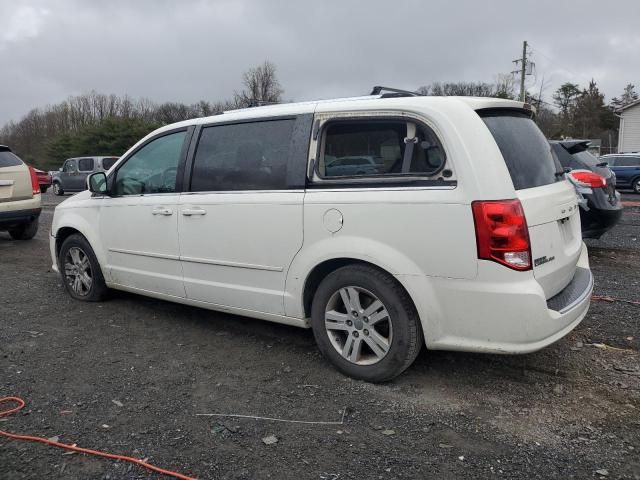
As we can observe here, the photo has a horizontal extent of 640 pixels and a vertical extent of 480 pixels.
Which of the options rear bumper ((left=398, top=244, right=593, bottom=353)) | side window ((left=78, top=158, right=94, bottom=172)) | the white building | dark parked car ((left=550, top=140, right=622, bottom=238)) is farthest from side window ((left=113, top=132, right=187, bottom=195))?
the white building

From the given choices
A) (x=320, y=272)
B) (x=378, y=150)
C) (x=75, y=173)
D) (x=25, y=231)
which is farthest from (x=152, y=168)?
(x=75, y=173)

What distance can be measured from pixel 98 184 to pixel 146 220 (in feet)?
2.50

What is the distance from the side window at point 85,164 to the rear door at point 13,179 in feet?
55.0

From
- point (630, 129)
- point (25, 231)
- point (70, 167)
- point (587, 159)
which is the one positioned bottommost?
point (25, 231)

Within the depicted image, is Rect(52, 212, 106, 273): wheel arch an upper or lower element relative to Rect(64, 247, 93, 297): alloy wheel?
upper

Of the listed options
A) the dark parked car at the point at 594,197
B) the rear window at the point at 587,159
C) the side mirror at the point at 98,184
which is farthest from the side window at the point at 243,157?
the rear window at the point at 587,159

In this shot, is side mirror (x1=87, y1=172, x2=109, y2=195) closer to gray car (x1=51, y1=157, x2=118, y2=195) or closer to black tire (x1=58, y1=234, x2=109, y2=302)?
black tire (x1=58, y1=234, x2=109, y2=302)

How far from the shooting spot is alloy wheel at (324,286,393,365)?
136 inches

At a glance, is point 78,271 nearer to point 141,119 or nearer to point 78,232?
point 78,232

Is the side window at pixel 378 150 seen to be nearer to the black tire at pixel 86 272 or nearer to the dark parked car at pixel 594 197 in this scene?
the black tire at pixel 86 272

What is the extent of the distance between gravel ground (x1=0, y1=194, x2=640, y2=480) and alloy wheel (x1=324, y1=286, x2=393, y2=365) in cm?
21

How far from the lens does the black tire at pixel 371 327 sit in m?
3.32

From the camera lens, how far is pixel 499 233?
301 centimetres

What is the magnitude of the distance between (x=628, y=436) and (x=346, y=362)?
1637mm
